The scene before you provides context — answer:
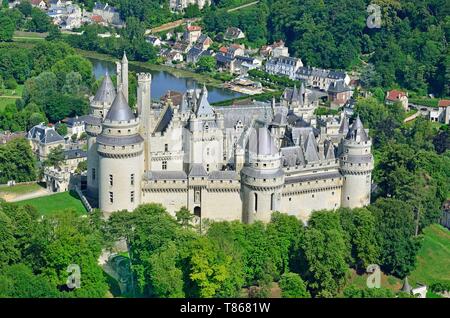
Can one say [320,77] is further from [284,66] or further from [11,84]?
[11,84]

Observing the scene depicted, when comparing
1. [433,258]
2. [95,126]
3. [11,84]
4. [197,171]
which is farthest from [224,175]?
[11,84]

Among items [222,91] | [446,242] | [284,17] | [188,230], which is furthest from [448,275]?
[284,17]

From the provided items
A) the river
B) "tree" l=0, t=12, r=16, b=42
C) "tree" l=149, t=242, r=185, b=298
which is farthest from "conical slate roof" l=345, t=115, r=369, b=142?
"tree" l=0, t=12, r=16, b=42
